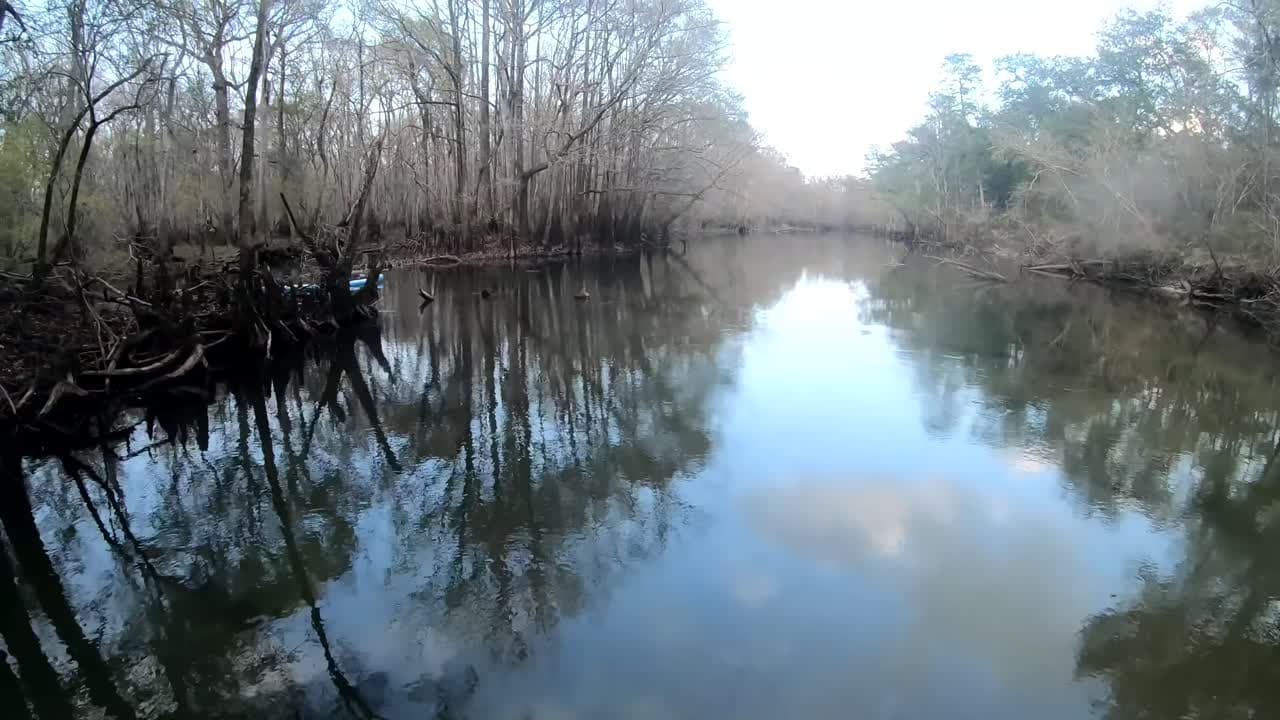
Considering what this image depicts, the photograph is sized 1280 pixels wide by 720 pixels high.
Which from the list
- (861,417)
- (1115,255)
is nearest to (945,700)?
Result: (861,417)

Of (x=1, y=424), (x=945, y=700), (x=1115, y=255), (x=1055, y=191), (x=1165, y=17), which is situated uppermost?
(x=1165, y=17)

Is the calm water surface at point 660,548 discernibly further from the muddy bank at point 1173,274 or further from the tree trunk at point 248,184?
the muddy bank at point 1173,274

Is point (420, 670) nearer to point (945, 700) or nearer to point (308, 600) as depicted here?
point (308, 600)

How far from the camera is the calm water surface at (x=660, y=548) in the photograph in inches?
143

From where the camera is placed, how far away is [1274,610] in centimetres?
437

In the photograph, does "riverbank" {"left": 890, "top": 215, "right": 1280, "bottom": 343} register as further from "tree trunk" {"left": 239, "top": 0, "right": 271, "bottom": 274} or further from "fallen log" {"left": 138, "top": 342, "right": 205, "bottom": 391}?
"fallen log" {"left": 138, "top": 342, "right": 205, "bottom": 391}

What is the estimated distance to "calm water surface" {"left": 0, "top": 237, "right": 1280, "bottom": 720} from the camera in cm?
364

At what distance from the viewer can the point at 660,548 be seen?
503 cm

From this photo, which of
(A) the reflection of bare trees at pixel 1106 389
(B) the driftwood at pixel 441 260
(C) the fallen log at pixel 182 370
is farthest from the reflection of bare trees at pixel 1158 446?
(B) the driftwood at pixel 441 260

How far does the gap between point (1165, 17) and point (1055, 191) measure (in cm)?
544

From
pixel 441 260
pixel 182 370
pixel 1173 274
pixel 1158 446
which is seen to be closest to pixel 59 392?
pixel 182 370

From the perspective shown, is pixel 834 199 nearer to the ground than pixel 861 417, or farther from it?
farther from it

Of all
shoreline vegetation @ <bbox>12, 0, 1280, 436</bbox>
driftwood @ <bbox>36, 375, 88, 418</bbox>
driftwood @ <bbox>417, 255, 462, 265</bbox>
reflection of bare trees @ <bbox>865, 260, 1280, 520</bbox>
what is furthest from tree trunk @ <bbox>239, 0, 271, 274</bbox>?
driftwood @ <bbox>417, 255, 462, 265</bbox>

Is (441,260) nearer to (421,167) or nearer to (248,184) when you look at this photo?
(421,167)
